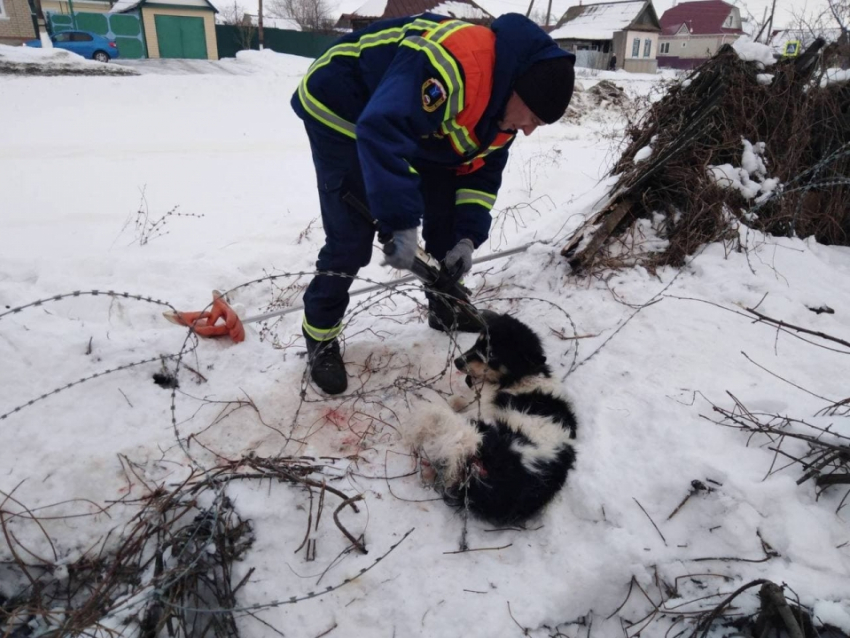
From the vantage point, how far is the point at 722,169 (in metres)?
3.87

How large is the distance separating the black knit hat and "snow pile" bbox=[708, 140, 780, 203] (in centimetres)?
233

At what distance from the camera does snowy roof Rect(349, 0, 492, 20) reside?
24328 mm

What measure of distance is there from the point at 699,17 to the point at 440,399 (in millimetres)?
52473

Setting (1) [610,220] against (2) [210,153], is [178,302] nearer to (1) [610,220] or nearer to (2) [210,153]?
(1) [610,220]

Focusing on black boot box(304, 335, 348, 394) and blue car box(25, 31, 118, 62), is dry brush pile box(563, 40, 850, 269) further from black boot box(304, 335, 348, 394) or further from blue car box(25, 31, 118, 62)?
blue car box(25, 31, 118, 62)

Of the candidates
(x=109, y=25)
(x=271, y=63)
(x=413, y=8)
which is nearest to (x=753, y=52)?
(x=271, y=63)

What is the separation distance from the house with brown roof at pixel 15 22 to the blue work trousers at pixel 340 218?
2413cm

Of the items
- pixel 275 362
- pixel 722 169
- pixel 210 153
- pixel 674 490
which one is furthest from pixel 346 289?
pixel 210 153

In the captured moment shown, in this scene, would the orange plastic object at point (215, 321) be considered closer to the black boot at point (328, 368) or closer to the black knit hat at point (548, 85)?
the black boot at point (328, 368)

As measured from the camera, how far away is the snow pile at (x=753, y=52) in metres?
3.98

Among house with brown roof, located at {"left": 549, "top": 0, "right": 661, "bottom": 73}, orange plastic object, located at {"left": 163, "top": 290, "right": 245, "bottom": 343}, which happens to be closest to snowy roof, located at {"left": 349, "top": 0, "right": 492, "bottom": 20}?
house with brown roof, located at {"left": 549, "top": 0, "right": 661, "bottom": 73}

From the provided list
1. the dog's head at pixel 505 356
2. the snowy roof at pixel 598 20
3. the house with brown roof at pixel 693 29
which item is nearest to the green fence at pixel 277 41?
the snowy roof at pixel 598 20

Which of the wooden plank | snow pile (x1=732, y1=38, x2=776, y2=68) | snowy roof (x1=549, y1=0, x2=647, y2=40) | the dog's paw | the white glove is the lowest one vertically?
the dog's paw

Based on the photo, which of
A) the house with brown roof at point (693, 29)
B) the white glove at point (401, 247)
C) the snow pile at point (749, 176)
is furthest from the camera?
the house with brown roof at point (693, 29)
